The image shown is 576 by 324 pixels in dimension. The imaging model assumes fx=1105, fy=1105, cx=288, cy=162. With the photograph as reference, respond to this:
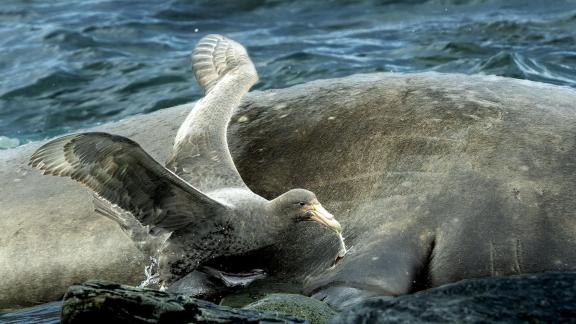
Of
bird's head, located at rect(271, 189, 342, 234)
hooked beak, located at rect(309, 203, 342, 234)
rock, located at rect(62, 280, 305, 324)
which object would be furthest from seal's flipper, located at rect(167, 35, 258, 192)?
rock, located at rect(62, 280, 305, 324)

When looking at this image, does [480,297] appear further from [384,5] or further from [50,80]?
[384,5]

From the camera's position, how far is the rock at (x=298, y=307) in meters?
4.50

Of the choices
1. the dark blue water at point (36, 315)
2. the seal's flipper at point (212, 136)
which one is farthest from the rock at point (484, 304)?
the dark blue water at point (36, 315)

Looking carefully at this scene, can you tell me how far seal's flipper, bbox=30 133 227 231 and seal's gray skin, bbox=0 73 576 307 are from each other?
36 cm

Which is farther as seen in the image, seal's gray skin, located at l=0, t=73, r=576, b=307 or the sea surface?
the sea surface

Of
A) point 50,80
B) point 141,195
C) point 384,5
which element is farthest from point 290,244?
point 384,5

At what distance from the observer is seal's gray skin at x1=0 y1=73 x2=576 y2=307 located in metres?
4.78

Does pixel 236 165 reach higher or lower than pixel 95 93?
higher

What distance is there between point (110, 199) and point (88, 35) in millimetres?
6869

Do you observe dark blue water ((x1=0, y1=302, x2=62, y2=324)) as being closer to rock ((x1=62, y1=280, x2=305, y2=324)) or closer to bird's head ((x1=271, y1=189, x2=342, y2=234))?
rock ((x1=62, y1=280, x2=305, y2=324))

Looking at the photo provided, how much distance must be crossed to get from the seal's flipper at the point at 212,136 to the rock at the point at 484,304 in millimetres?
1248

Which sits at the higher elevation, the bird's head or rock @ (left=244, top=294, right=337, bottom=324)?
the bird's head

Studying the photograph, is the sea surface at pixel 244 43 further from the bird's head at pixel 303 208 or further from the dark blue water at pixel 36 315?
the bird's head at pixel 303 208

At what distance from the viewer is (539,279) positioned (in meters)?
4.42
